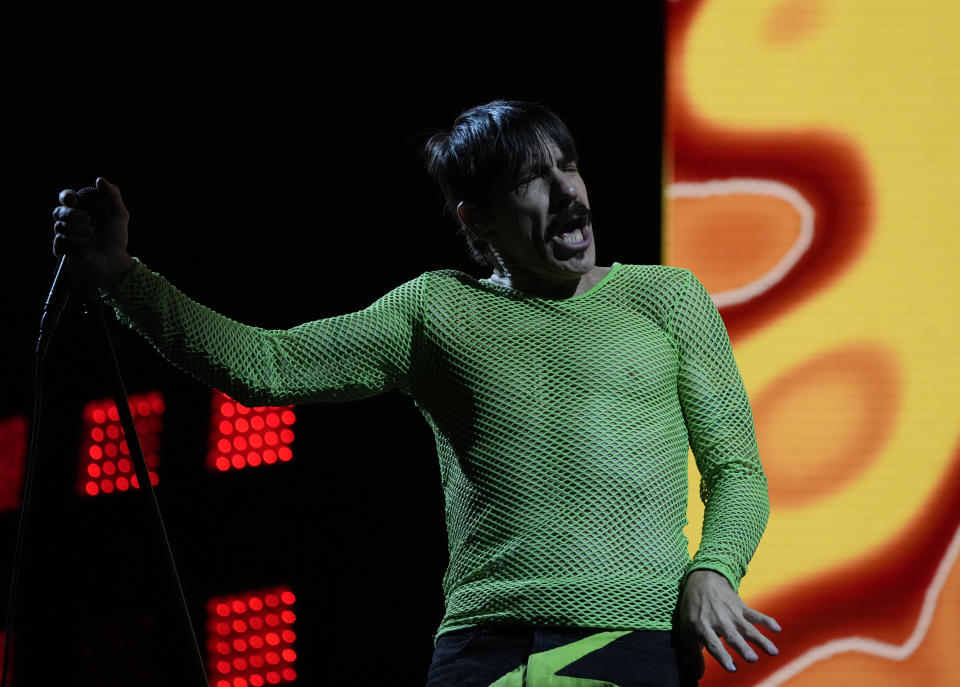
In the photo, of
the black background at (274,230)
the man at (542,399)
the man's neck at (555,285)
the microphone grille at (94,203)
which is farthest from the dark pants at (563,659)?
the black background at (274,230)

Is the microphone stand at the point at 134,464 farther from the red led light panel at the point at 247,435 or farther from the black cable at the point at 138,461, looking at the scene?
the red led light panel at the point at 247,435

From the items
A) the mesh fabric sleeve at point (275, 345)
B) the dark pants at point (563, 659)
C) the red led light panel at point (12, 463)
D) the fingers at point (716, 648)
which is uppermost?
the mesh fabric sleeve at point (275, 345)

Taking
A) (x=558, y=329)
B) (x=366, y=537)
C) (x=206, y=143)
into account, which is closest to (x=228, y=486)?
(x=366, y=537)

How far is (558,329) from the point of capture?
1.40 metres

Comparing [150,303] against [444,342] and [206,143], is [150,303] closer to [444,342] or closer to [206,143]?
[444,342]

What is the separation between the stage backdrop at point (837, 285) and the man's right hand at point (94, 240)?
128cm

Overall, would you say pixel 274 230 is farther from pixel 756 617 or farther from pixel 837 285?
pixel 756 617

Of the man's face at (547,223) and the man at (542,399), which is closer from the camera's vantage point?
the man at (542,399)

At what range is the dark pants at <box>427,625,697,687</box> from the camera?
3.96 ft

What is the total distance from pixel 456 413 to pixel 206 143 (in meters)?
1.71

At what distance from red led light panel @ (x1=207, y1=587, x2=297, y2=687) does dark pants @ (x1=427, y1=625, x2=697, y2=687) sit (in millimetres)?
1418

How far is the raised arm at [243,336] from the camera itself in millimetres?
1364

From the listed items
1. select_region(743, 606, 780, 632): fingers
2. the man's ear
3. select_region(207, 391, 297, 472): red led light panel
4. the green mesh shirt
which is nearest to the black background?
select_region(207, 391, 297, 472): red led light panel

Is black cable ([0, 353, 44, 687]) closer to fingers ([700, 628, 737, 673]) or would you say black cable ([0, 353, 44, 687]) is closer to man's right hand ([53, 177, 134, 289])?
man's right hand ([53, 177, 134, 289])
